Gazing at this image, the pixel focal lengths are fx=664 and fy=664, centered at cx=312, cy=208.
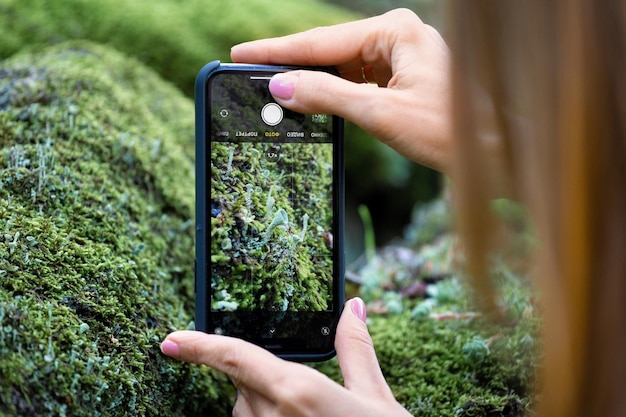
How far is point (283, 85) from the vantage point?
152 centimetres

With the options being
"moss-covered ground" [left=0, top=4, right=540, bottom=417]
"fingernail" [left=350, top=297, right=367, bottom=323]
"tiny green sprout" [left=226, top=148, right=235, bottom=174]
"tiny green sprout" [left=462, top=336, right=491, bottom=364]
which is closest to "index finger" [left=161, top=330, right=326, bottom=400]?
"moss-covered ground" [left=0, top=4, right=540, bottom=417]

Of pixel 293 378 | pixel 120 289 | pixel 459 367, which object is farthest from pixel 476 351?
pixel 120 289

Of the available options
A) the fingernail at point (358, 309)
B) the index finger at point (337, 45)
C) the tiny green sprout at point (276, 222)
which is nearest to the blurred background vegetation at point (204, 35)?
the index finger at point (337, 45)

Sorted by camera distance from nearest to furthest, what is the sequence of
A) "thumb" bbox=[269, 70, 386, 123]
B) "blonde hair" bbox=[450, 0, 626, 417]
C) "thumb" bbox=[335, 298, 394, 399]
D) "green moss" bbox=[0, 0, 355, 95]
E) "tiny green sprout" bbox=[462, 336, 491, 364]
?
"blonde hair" bbox=[450, 0, 626, 417] → "thumb" bbox=[335, 298, 394, 399] → "thumb" bbox=[269, 70, 386, 123] → "tiny green sprout" bbox=[462, 336, 491, 364] → "green moss" bbox=[0, 0, 355, 95]

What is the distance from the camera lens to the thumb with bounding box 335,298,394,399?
52.1 inches

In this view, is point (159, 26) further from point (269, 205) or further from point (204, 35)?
point (269, 205)

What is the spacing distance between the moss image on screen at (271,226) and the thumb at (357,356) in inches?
3.9

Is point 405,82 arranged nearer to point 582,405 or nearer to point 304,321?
point 304,321

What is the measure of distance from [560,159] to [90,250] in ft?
3.43

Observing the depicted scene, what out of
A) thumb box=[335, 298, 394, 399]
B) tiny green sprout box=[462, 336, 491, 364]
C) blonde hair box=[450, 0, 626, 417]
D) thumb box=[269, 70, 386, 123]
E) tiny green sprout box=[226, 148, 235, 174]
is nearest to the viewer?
blonde hair box=[450, 0, 626, 417]

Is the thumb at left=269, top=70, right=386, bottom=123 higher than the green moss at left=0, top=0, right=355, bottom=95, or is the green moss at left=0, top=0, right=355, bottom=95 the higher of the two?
the green moss at left=0, top=0, right=355, bottom=95

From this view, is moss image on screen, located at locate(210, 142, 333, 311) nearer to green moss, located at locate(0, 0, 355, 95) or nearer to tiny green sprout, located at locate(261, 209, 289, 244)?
tiny green sprout, located at locate(261, 209, 289, 244)

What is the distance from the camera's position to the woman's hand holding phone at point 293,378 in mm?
1207

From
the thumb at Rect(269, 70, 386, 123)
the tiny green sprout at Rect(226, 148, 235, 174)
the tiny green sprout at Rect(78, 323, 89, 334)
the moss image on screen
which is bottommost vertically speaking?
the tiny green sprout at Rect(78, 323, 89, 334)
